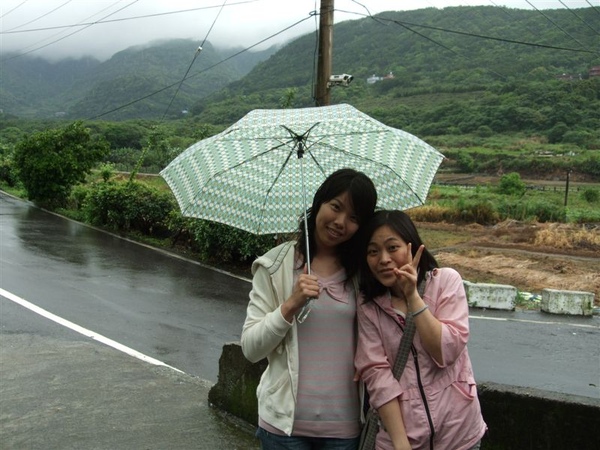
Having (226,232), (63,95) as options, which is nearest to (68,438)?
(226,232)

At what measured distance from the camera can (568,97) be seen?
73.8 metres

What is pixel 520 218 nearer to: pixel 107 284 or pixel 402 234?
pixel 107 284

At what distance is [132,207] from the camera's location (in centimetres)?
1752

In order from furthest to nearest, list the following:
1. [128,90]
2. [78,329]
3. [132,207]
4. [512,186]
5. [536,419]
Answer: [128,90], [512,186], [132,207], [78,329], [536,419]

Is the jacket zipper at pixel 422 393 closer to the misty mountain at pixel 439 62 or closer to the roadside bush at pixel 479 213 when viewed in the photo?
the roadside bush at pixel 479 213

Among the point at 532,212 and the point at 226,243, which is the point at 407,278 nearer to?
the point at 226,243

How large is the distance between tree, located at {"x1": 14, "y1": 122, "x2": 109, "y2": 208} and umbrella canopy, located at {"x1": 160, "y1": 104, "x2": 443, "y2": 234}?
2170cm

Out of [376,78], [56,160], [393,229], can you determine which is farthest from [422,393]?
[376,78]

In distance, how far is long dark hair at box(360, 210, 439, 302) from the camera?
7.58 feet

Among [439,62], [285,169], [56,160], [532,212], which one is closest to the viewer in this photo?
[285,169]

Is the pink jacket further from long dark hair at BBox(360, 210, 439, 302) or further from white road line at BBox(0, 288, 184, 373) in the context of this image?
white road line at BBox(0, 288, 184, 373)

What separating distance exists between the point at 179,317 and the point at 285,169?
273 inches

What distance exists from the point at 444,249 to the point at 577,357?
12020 mm

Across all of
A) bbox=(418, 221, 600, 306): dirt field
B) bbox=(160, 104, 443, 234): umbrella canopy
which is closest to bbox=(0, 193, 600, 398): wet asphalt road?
bbox=(160, 104, 443, 234): umbrella canopy
